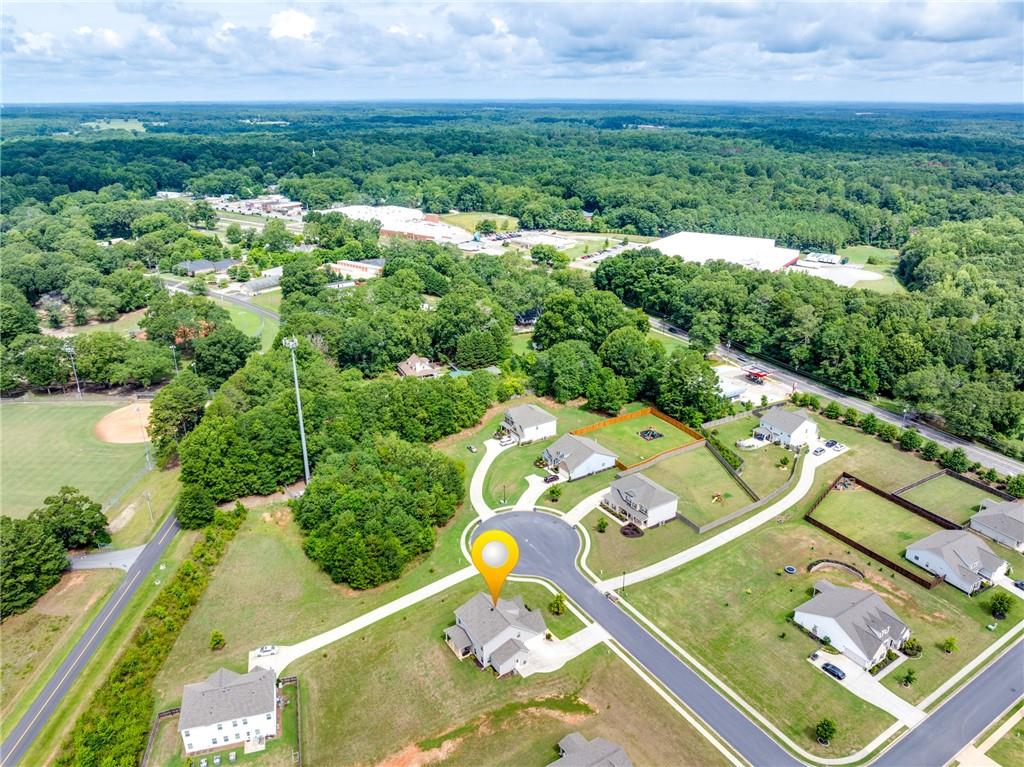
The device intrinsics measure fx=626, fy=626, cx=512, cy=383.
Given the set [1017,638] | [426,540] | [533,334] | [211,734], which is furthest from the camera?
[533,334]

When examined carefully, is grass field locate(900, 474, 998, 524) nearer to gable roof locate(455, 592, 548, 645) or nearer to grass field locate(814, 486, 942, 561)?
grass field locate(814, 486, 942, 561)

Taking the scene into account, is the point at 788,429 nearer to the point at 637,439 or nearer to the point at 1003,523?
the point at 637,439

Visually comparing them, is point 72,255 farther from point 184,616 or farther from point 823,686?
point 823,686

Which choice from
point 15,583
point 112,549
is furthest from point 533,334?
point 15,583

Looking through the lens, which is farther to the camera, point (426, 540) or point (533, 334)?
point (533, 334)

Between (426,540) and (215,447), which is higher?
(215,447)

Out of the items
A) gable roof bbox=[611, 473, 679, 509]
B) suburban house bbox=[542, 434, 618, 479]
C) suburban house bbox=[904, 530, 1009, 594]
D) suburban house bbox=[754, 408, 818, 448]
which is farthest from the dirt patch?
suburban house bbox=[904, 530, 1009, 594]
